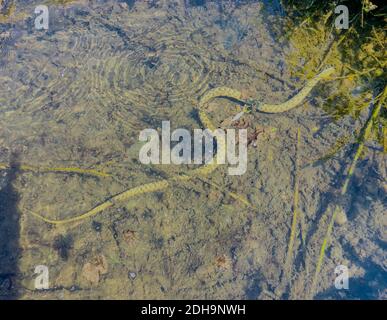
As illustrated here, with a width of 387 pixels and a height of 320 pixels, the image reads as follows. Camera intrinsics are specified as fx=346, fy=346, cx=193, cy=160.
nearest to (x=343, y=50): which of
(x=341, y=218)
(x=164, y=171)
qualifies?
(x=341, y=218)

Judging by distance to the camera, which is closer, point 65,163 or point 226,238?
point 226,238

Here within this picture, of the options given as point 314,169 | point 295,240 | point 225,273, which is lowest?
point 225,273

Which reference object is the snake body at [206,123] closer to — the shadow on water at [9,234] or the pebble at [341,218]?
the shadow on water at [9,234]

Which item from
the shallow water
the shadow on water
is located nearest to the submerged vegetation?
the shallow water

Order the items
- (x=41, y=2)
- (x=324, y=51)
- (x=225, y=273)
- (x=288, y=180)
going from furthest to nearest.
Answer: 1. (x=41, y=2)
2. (x=324, y=51)
3. (x=288, y=180)
4. (x=225, y=273)

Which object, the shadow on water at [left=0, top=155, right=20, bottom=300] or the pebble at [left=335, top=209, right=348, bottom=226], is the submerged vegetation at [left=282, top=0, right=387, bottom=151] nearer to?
the pebble at [left=335, top=209, right=348, bottom=226]

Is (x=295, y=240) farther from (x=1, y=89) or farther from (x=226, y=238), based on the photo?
(x=1, y=89)
